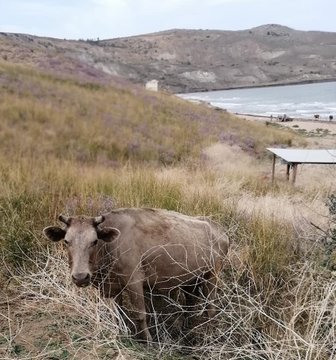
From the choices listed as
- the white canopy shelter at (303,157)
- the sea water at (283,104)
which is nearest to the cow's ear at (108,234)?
the white canopy shelter at (303,157)

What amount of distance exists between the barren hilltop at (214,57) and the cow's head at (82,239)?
93277mm

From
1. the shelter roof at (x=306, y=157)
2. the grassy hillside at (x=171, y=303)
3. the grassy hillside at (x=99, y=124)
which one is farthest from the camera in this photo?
the grassy hillside at (x=99, y=124)

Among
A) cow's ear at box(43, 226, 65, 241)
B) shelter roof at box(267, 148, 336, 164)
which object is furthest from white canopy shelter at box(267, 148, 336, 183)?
cow's ear at box(43, 226, 65, 241)

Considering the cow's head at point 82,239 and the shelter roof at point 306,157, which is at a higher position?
the cow's head at point 82,239

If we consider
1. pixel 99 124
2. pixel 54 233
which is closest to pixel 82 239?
pixel 54 233

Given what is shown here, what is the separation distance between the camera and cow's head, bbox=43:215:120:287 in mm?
3893

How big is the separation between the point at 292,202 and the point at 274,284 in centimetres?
376

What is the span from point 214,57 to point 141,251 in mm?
157025

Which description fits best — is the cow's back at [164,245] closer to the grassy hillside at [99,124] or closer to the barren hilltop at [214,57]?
the grassy hillside at [99,124]

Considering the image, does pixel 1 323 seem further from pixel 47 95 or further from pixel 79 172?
pixel 47 95

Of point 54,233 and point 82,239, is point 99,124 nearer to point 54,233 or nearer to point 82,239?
point 54,233

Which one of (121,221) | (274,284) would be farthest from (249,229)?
(121,221)

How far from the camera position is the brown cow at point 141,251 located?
4164 mm

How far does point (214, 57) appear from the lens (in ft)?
511
